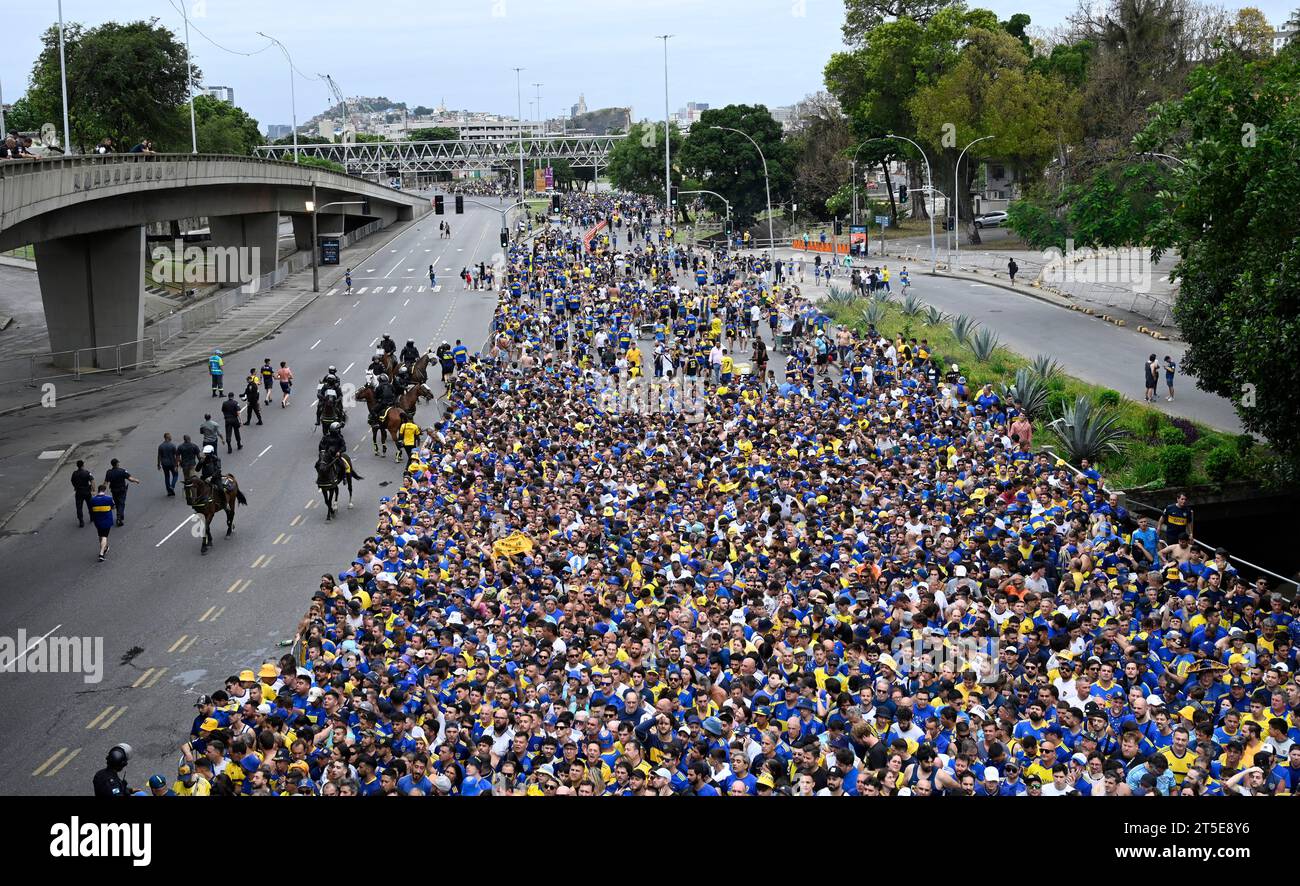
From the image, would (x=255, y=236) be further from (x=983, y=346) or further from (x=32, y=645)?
(x=32, y=645)

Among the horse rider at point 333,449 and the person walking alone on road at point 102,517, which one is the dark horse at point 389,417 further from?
the person walking alone on road at point 102,517

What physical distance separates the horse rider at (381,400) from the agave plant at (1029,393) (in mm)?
14659

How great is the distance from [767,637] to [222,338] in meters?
42.7

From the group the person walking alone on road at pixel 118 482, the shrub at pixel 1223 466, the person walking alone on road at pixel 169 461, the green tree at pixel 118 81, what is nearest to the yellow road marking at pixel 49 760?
the person walking alone on road at pixel 118 482

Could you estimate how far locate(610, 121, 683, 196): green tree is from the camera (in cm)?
13450

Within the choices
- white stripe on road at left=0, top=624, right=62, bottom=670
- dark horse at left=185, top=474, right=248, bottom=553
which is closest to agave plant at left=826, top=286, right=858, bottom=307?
dark horse at left=185, top=474, right=248, bottom=553

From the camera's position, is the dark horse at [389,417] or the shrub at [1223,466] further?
the dark horse at [389,417]

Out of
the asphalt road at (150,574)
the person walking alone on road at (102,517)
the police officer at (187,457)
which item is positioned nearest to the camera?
the asphalt road at (150,574)

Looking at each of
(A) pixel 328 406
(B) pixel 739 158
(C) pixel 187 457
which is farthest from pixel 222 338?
(B) pixel 739 158

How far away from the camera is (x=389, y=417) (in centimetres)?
3117

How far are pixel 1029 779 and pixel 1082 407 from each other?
68.9 ft

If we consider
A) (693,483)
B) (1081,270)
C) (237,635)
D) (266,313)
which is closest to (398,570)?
(237,635)

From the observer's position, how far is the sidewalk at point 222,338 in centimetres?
4128

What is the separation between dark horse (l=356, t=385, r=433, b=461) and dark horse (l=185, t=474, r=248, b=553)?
19.7ft
